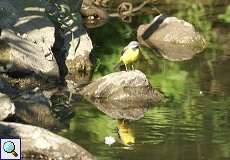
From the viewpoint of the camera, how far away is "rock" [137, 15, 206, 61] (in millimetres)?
16594

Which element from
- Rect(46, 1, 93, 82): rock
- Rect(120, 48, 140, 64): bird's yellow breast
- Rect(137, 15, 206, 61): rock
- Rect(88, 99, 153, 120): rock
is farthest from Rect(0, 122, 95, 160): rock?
Rect(137, 15, 206, 61): rock

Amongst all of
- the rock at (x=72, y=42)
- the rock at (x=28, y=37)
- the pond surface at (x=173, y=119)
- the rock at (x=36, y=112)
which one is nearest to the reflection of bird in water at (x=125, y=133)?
the pond surface at (x=173, y=119)

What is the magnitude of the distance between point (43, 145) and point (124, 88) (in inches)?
143

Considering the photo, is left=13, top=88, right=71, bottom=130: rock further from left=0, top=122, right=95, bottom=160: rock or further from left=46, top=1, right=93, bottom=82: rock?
left=46, top=1, right=93, bottom=82: rock

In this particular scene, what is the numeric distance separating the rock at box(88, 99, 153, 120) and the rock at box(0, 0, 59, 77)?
1.76 metres

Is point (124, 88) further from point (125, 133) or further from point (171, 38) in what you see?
point (171, 38)

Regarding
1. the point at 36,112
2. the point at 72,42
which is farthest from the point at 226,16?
the point at 36,112

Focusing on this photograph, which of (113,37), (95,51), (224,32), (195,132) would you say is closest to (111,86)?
(195,132)

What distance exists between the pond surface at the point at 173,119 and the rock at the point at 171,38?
0.59 meters

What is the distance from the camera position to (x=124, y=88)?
11.4 meters

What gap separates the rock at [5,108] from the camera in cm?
891

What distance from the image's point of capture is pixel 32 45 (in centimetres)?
1304

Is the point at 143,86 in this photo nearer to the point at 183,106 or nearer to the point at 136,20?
the point at 183,106

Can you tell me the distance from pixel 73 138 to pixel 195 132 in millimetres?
1640
